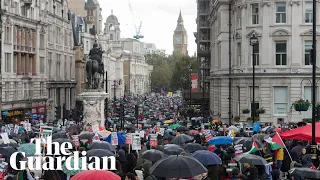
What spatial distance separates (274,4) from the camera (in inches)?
2012

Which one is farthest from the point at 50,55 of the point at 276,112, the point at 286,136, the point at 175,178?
the point at 175,178

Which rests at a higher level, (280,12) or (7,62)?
(280,12)

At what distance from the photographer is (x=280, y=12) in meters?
51.2

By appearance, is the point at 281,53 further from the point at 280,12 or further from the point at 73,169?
the point at 73,169

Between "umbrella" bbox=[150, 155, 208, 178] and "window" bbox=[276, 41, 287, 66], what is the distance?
35556mm

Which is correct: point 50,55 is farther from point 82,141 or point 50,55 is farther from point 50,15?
point 82,141

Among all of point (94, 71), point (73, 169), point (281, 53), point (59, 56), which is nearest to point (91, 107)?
point (94, 71)

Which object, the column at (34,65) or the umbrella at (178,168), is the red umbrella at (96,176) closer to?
the umbrella at (178,168)

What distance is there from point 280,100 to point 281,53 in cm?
333

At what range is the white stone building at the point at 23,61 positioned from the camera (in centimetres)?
6431

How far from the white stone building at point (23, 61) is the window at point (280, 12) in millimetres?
23665

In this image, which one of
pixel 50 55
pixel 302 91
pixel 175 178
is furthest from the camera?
pixel 50 55

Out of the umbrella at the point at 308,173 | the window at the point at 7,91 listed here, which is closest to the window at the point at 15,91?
the window at the point at 7,91

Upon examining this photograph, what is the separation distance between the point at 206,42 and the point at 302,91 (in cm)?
5181
